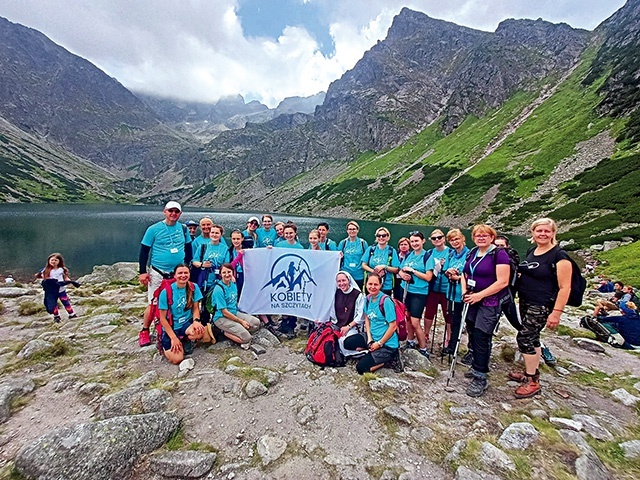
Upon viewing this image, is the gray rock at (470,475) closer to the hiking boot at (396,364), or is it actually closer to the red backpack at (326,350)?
the hiking boot at (396,364)

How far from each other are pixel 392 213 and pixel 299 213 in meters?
62.9

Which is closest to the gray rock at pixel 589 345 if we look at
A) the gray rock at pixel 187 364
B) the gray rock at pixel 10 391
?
the gray rock at pixel 187 364

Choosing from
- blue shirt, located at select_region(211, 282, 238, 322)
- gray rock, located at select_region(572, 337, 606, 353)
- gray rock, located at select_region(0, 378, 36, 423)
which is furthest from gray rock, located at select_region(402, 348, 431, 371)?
gray rock, located at select_region(0, 378, 36, 423)

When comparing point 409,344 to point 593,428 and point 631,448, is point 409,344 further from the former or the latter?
point 631,448

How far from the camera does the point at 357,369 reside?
23.8 ft

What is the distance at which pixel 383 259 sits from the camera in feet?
30.4

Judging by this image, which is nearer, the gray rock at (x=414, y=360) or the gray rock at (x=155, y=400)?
the gray rock at (x=155, y=400)

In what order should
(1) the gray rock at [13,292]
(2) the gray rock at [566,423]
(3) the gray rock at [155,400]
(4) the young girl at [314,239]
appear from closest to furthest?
1. (2) the gray rock at [566,423]
2. (3) the gray rock at [155,400]
3. (4) the young girl at [314,239]
4. (1) the gray rock at [13,292]

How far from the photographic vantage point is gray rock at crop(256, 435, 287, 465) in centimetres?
473

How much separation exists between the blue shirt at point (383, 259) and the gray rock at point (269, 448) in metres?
5.26

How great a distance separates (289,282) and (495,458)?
6.78m

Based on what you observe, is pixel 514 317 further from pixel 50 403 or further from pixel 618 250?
pixel 618 250

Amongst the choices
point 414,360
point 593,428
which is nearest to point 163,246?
point 414,360

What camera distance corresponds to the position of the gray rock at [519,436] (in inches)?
191
